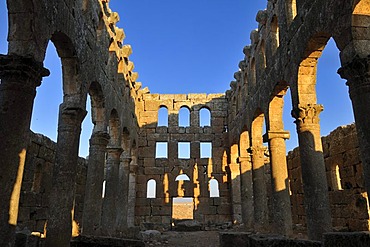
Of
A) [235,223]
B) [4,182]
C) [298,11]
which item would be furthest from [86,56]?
[235,223]

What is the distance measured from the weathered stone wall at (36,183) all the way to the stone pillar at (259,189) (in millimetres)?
7209

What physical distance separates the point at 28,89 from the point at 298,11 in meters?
7.24

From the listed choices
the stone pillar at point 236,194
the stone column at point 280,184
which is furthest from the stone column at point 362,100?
the stone pillar at point 236,194

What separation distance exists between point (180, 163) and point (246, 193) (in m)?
5.75

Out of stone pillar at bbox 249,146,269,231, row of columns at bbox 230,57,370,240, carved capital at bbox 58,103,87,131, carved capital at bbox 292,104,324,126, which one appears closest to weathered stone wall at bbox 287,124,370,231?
row of columns at bbox 230,57,370,240

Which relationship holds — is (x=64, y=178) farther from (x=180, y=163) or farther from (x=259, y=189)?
(x=180, y=163)

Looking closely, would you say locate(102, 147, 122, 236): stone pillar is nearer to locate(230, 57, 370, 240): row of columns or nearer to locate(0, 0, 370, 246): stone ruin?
locate(0, 0, 370, 246): stone ruin

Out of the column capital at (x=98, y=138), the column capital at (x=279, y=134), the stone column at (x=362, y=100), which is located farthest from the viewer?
the column capital at (x=279, y=134)

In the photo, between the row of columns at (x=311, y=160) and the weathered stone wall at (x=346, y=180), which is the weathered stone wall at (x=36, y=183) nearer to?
the row of columns at (x=311, y=160)

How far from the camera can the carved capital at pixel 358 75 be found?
5770 mm

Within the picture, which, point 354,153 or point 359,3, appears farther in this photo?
point 354,153

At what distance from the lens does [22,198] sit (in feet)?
34.6

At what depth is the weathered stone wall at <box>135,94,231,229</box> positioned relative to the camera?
19672 mm

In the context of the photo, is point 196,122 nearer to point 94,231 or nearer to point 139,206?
point 139,206
